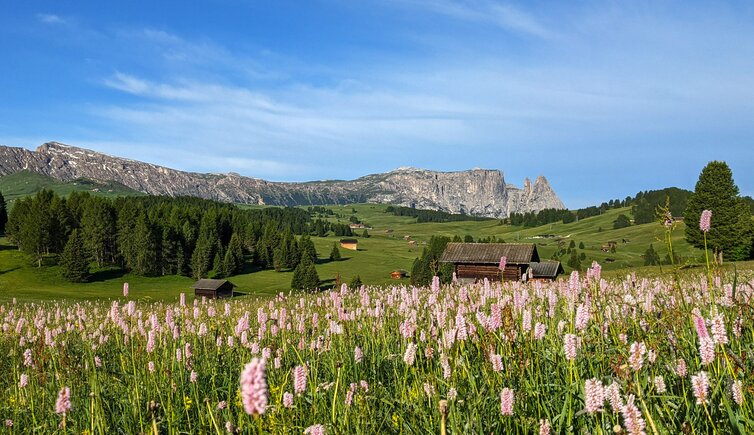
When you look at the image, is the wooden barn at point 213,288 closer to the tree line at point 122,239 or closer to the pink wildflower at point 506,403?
the tree line at point 122,239

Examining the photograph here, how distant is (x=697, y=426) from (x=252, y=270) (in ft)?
479

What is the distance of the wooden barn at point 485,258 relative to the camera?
65.0 m

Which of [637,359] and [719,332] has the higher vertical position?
[719,332]

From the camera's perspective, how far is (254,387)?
1.60m

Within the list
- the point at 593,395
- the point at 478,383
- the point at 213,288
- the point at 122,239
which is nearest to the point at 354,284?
the point at 478,383

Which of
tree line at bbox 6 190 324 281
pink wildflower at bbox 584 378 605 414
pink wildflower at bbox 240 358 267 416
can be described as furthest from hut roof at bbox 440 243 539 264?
tree line at bbox 6 190 324 281

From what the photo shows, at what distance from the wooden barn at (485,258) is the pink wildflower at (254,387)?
212ft

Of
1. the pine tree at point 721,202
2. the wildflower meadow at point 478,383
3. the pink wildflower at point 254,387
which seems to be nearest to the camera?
the pink wildflower at point 254,387

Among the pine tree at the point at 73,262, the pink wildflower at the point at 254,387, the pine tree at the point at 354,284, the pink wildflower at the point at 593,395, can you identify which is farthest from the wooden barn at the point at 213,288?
the pink wildflower at the point at 254,387

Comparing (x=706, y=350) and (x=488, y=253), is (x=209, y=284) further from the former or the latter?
(x=706, y=350)

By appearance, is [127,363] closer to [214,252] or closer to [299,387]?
[299,387]

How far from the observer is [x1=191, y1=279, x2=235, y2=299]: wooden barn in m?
101

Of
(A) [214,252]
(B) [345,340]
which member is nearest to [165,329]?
(B) [345,340]

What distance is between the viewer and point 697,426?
11.4ft
